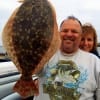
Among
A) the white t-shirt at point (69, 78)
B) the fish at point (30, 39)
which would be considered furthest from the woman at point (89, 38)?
the fish at point (30, 39)

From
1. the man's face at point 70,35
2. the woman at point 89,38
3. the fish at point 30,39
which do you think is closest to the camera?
the fish at point 30,39

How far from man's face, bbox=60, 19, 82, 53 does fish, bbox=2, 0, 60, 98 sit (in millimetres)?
370

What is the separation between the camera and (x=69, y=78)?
2732 millimetres

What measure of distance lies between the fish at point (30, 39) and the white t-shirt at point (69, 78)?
1.37 ft

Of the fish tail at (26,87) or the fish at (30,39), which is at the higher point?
the fish at (30,39)

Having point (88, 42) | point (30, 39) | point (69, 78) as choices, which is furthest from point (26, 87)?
point (88, 42)

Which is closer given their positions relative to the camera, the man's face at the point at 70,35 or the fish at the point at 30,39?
the fish at the point at 30,39

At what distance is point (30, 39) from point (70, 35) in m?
0.45

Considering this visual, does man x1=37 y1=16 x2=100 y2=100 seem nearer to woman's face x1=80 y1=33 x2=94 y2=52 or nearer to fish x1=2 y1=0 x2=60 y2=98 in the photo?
fish x1=2 y1=0 x2=60 y2=98

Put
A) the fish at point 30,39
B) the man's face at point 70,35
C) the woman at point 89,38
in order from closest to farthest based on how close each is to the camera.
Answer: the fish at point 30,39 → the man's face at point 70,35 → the woman at point 89,38

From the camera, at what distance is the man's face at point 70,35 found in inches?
105

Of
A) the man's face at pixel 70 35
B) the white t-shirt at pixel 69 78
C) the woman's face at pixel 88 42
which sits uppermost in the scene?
Answer: the man's face at pixel 70 35

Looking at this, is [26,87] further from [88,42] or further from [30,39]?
[88,42]

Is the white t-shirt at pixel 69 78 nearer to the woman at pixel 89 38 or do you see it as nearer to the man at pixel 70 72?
the man at pixel 70 72
